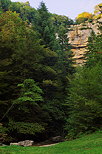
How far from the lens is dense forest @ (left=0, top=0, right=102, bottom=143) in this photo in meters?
19.1

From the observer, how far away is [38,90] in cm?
1878

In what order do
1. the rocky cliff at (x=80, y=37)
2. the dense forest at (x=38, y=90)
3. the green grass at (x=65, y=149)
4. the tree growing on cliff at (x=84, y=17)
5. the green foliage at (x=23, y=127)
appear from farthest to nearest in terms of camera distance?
the tree growing on cliff at (x=84, y=17) < the rocky cliff at (x=80, y=37) < the green foliage at (x=23, y=127) < the dense forest at (x=38, y=90) < the green grass at (x=65, y=149)

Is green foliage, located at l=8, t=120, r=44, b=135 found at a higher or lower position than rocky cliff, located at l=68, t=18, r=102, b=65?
lower

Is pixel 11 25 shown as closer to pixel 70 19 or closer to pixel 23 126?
pixel 23 126

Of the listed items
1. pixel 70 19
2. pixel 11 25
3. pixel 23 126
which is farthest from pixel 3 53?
pixel 70 19

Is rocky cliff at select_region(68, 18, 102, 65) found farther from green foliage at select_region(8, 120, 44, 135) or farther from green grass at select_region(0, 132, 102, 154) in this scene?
green grass at select_region(0, 132, 102, 154)

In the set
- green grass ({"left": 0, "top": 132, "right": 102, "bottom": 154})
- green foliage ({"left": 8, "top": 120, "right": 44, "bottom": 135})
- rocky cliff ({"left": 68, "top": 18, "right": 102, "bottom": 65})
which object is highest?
rocky cliff ({"left": 68, "top": 18, "right": 102, "bottom": 65})

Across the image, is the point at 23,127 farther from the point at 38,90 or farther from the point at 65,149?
the point at 65,149

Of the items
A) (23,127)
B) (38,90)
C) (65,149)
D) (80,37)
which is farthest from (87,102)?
(80,37)

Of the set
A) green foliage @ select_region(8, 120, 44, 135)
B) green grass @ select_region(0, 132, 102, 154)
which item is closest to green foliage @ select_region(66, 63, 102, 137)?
green foliage @ select_region(8, 120, 44, 135)

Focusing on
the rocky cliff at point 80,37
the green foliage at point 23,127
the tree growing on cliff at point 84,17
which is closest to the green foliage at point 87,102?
the green foliage at point 23,127

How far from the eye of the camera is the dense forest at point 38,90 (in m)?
19.1

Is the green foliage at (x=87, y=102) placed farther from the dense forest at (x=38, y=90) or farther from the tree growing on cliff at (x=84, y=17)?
the tree growing on cliff at (x=84, y=17)

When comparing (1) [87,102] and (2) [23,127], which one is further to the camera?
(2) [23,127]
